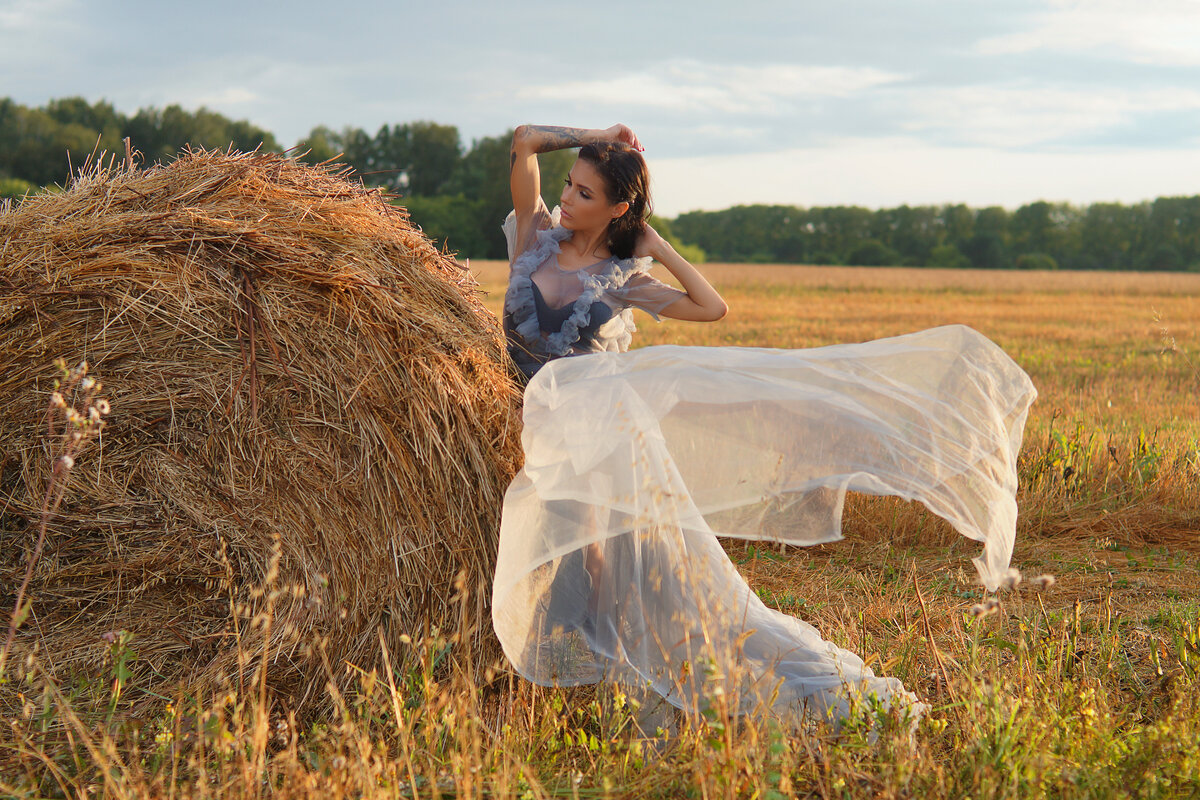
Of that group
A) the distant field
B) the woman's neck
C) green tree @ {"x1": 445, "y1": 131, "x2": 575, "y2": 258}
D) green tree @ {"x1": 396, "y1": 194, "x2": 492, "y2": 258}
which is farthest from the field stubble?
green tree @ {"x1": 396, "y1": 194, "x2": 492, "y2": 258}

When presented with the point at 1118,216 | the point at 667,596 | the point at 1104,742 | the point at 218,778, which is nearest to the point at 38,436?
the point at 218,778

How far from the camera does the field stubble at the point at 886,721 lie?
6.35 ft

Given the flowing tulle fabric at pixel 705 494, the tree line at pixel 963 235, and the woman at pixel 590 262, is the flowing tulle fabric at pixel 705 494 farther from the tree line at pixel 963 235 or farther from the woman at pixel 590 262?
the tree line at pixel 963 235

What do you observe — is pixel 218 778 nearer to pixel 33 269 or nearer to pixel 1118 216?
pixel 33 269

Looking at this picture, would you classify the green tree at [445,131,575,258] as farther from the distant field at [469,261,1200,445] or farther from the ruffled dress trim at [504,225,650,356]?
the ruffled dress trim at [504,225,650,356]

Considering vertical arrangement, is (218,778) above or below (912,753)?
below

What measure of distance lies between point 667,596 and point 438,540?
703mm

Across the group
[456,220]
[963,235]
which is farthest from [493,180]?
[963,235]

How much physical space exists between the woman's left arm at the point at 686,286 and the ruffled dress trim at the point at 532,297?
0.07 metres

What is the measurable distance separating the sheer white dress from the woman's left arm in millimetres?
696

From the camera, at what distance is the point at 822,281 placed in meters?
36.3

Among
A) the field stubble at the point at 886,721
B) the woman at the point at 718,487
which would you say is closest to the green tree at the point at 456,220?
the field stubble at the point at 886,721

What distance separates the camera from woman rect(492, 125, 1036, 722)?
242cm

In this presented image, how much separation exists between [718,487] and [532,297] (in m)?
1.22
